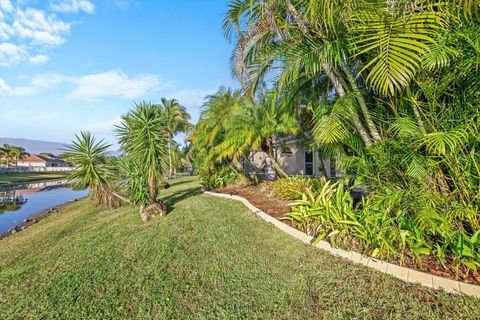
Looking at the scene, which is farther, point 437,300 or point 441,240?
point 441,240

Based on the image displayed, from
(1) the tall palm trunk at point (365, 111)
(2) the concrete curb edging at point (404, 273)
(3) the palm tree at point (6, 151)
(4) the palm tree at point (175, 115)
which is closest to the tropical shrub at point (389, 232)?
(2) the concrete curb edging at point (404, 273)

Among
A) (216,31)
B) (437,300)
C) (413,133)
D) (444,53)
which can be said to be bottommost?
(437,300)

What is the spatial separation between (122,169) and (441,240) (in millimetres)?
8980

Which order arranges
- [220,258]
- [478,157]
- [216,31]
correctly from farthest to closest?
[216,31], [220,258], [478,157]

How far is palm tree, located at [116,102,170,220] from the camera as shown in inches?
309

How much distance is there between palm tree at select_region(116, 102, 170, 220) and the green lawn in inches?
83.1

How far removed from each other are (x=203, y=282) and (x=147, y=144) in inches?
217

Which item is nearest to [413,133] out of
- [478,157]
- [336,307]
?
[478,157]

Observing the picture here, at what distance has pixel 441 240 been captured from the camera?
365 cm

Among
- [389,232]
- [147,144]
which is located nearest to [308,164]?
[147,144]

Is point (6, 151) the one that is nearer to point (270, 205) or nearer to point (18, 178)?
point (18, 178)

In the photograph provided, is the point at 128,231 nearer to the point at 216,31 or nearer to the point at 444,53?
the point at 216,31

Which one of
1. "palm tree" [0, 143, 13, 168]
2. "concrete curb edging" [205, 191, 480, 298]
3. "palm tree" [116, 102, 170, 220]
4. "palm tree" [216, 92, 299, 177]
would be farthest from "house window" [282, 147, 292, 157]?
"palm tree" [0, 143, 13, 168]

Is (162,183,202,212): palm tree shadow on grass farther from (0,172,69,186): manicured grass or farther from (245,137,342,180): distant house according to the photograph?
(0,172,69,186): manicured grass
